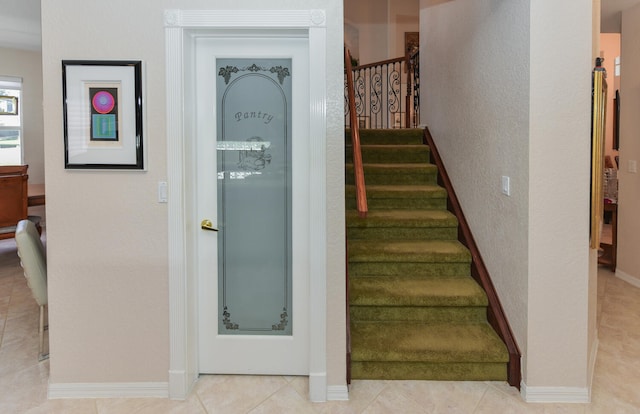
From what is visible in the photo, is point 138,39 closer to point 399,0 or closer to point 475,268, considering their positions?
point 475,268

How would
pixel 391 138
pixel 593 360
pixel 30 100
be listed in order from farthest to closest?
pixel 30 100 < pixel 391 138 < pixel 593 360

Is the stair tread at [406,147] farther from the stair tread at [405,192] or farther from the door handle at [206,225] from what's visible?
the door handle at [206,225]

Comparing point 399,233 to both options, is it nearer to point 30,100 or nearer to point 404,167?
point 404,167

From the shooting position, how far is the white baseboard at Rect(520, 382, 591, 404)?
2.29 meters

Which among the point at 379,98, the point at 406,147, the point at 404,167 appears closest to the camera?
the point at 404,167

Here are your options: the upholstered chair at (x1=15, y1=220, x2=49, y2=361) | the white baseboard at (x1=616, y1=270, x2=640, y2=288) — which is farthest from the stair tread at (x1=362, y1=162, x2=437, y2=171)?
the upholstered chair at (x1=15, y1=220, x2=49, y2=361)

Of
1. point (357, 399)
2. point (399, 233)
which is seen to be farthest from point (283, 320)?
point (399, 233)

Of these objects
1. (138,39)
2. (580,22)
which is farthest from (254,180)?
(580,22)

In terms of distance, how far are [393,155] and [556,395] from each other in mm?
2710

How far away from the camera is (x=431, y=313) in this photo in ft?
9.20

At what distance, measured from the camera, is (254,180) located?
2.49 m

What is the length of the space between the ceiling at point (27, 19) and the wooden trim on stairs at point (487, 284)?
2.38m

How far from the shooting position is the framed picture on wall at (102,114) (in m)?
2.23

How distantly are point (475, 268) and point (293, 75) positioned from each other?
74.2 inches
